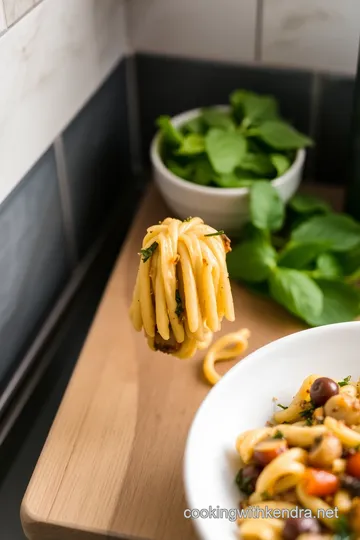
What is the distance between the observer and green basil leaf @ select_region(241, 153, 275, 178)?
789 mm

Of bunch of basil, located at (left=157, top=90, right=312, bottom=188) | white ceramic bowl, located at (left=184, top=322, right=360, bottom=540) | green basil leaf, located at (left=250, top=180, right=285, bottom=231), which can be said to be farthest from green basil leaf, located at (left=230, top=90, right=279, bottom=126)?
white ceramic bowl, located at (left=184, top=322, right=360, bottom=540)

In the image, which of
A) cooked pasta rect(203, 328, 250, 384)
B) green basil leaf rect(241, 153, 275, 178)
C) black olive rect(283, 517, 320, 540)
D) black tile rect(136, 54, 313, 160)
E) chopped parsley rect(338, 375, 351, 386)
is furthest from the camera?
black tile rect(136, 54, 313, 160)

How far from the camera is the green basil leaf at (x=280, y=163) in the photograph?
30.8 inches

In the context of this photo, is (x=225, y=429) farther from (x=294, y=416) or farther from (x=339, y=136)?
(x=339, y=136)

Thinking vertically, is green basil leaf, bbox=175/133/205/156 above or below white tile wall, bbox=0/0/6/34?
below

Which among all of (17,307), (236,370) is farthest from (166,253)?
(17,307)

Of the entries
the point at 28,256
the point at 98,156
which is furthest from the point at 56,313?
the point at 98,156

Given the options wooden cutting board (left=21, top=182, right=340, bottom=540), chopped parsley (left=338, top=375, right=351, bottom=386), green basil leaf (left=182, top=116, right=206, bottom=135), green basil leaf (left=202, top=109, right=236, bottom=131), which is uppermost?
green basil leaf (left=202, top=109, right=236, bottom=131)

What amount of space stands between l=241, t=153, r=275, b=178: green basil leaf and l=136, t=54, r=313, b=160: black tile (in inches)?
5.3

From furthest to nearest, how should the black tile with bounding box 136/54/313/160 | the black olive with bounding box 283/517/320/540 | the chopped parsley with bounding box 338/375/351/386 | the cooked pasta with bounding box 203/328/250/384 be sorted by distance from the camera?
1. the black tile with bounding box 136/54/313/160
2. the cooked pasta with bounding box 203/328/250/384
3. the chopped parsley with bounding box 338/375/351/386
4. the black olive with bounding box 283/517/320/540

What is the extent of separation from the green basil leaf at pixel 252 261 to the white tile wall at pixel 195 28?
26 centimetres

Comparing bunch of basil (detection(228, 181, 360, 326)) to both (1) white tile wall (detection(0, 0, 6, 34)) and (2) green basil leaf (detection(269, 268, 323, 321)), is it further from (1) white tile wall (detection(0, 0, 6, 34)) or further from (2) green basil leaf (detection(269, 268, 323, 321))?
(1) white tile wall (detection(0, 0, 6, 34))

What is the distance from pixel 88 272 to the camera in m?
0.88

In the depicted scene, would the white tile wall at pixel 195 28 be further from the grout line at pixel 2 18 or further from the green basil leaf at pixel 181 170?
the grout line at pixel 2 18
